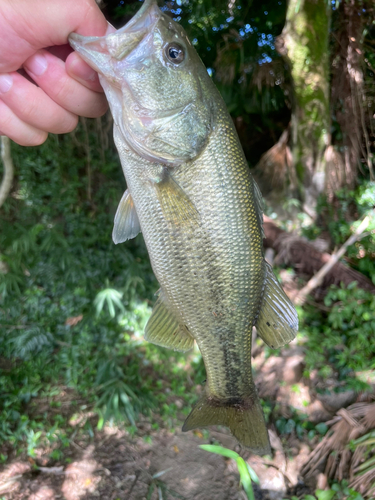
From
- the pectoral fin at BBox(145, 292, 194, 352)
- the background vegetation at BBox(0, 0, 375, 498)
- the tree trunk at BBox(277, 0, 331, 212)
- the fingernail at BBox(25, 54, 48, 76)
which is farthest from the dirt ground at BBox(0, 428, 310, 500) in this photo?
the tree trunk at BBox(277, 0, 331, 212)

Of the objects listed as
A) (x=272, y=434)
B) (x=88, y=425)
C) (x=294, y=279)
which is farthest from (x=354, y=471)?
(x=88, y=425)

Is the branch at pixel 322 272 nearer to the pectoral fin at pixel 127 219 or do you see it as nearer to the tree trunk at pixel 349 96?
the tree trunk at pixel 349 96

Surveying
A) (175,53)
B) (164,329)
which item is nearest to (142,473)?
(164,329)

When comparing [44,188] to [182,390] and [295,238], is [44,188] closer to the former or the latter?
[182,390]

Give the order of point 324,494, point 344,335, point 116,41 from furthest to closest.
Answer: point 344,335 < point 324,494 < point 116,41

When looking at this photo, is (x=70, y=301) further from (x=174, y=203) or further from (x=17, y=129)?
(x=174, y=203)
